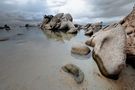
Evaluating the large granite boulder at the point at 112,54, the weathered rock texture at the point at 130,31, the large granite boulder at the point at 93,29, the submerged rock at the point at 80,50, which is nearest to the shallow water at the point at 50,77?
the large granite boulder at the point at 112,54

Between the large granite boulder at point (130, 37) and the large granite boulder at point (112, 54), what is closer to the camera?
the large granite boulder at point (112, 54)

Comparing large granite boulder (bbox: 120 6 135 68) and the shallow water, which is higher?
large granite boulder (bbox: 120 6 135 68)

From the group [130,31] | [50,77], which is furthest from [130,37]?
[50,77]

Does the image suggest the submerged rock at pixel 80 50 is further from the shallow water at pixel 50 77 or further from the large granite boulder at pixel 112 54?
the large granite boulder at pixel 112 54

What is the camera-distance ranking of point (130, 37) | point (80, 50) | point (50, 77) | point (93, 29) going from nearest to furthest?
point (50, 77) → point (130, 37) → point (80, 50) → point (93, 29)

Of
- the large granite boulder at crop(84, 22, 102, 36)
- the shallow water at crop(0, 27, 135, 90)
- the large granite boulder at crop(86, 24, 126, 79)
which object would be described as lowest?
the large granite boulder at crop(84, 22, 102, 36)

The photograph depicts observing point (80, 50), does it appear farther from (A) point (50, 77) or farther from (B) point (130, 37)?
(A) point (50, 77)

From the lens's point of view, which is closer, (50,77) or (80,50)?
(50,77)

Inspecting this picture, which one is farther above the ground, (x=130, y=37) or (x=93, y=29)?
(x=130, y=37)

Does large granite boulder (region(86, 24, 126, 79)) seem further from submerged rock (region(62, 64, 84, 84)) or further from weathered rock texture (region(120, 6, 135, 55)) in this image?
submerged rock (region(62, 64, 84, 84))

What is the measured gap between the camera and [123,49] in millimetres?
7645

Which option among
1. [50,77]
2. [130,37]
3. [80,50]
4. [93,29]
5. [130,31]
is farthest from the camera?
[93,29]

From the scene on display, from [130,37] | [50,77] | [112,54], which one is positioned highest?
[130,37]

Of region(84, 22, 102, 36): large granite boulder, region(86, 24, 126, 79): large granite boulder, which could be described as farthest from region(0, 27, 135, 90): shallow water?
region(84, 22, 102, 36): large granite boulder
